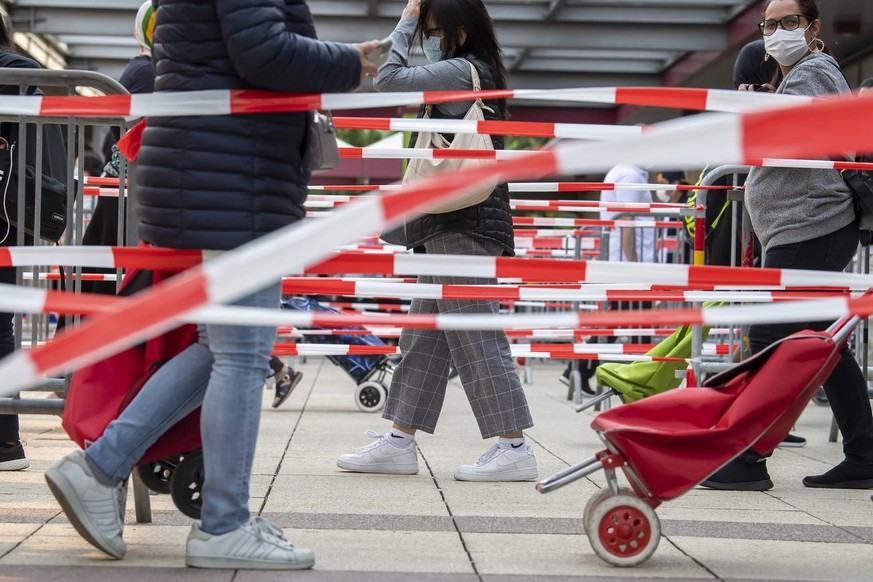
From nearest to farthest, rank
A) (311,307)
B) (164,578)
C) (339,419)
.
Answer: (164,578) < (339,419) < (311,307)

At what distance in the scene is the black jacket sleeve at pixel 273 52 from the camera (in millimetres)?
2898

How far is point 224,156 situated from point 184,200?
0.15 metres

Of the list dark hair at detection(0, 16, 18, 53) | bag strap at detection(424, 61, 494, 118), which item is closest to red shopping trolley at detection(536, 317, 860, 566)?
bag strap at detection(424, 61, 494, 118)

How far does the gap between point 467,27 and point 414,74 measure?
33cm

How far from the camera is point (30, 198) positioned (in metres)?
4.24

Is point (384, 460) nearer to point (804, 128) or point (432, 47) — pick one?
point (432, 47)

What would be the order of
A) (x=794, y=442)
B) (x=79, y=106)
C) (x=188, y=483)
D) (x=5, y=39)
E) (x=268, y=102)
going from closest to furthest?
(x=268, y=102)
(x=188, y=483)
(x=79, y=106)
(x=5, y=39)
(x=794, y=442)

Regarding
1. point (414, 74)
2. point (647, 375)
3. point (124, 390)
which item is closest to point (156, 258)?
point (124, 390)

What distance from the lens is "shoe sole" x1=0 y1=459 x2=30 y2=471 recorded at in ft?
14.8

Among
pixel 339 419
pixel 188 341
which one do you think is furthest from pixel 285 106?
pixel 339 419

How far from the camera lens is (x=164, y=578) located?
9.43ft

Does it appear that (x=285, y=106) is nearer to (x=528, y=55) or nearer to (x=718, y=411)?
(x=718, y=411)

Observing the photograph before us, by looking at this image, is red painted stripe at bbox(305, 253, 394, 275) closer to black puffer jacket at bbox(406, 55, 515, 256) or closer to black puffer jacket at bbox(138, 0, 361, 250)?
black puffer jacket at bbox(138, 0, 361, 250)

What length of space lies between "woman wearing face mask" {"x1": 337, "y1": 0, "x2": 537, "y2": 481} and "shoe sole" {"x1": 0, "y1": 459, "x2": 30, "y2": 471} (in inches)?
48.2
